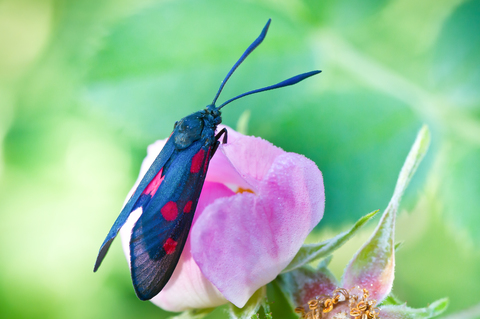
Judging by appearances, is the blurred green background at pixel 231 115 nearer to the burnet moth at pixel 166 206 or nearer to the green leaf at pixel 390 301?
the green leaf at pixel 390 301

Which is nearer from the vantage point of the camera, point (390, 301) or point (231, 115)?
point (390, 301)

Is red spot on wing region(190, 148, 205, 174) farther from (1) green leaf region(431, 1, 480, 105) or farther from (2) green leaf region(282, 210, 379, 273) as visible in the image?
(1) green leaf region(431, 1, 480, 105)

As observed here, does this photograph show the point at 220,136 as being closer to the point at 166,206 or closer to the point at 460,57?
the point at 166,206

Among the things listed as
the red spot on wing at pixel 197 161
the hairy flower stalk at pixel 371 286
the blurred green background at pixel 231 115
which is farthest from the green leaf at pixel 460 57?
the red spot on wing at pixel 197 161

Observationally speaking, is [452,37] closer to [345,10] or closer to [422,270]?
[345,10]

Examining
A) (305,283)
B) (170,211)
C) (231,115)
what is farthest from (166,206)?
(231,115)

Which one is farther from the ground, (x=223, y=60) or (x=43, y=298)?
(x=223, y=60)

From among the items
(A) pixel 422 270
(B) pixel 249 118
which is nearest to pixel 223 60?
(B) pixel 249 118
